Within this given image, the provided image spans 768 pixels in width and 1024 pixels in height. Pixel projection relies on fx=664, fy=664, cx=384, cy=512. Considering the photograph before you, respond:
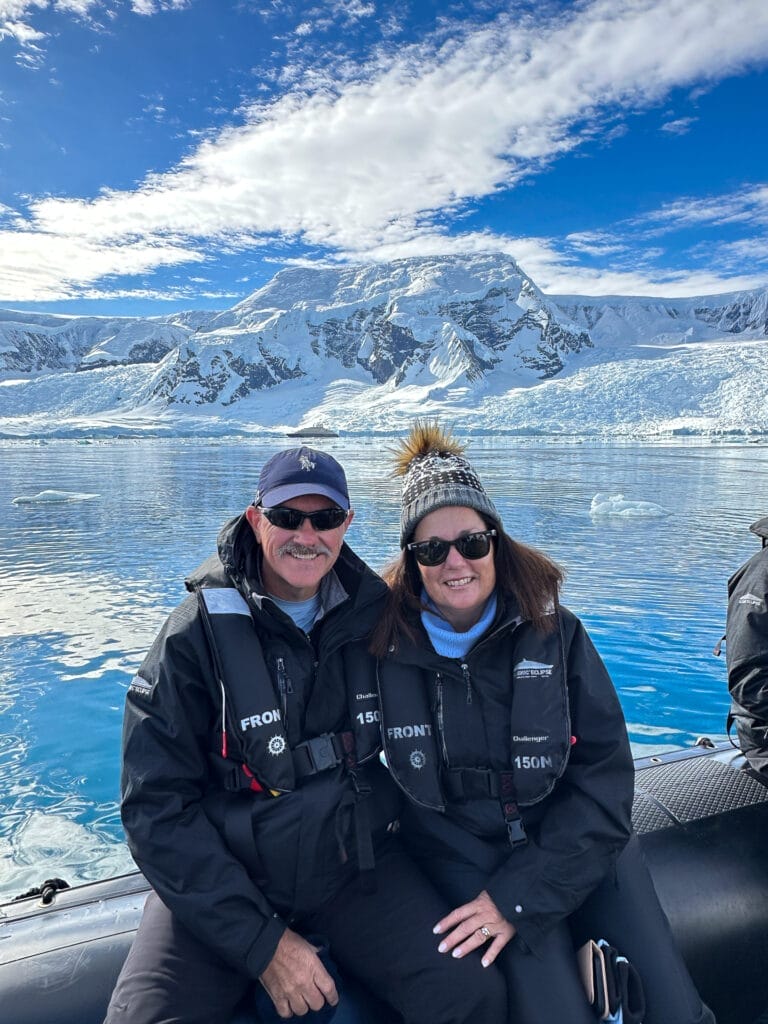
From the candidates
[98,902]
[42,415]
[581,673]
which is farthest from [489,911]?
[42,415]

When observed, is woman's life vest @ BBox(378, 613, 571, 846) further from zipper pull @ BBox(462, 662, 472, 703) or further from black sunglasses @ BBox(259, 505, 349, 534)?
black sunglasses @ BBox(259, 505, 349, 534)

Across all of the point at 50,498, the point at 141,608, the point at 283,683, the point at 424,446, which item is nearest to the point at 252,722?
the point at 283,683

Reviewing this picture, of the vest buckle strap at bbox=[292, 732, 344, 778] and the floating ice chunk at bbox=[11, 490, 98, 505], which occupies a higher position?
the vest buckle strap at bbox=[292, 732, 344, 778]

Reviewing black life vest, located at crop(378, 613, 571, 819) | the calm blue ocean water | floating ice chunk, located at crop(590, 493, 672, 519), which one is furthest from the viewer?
floating ice chunk, located at crop(590, 493, 672, 519)

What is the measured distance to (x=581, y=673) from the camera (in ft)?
6.11

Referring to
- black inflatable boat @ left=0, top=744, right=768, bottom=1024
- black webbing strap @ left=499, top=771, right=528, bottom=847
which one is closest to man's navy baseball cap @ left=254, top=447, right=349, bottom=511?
black webbing strap @ left=499, top=771, right=528, bottom=847

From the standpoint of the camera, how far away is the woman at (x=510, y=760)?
1.65 metres

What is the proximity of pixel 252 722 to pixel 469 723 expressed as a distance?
61cm

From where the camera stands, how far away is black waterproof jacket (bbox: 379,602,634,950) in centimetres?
172

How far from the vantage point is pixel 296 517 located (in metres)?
1.91

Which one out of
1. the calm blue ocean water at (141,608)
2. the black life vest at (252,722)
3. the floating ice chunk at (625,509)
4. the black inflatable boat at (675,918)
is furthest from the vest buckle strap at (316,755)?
the floating ice chunk at (625,509)

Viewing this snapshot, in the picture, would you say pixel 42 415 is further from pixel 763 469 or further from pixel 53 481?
pixel 763 469

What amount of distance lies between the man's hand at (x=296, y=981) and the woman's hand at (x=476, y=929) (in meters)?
0.29

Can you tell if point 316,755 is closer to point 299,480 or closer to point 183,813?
→ point 183,813
